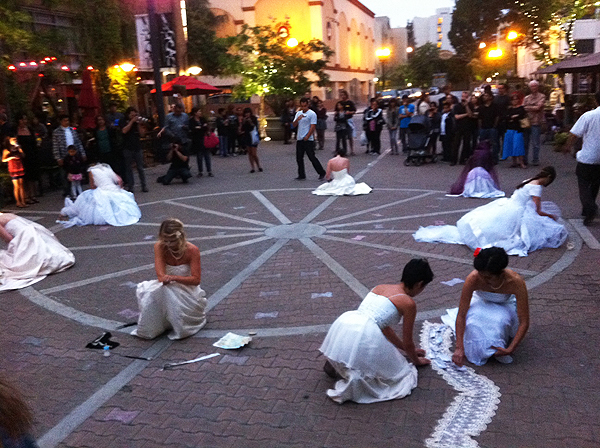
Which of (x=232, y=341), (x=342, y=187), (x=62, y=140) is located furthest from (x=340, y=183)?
(x=232, y=341)

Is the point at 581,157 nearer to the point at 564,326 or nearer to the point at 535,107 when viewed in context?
the point at 564,326

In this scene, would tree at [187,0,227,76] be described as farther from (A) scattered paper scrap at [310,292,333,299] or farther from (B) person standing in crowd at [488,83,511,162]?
(A) scattered paper scrap at [310,292,333,299]

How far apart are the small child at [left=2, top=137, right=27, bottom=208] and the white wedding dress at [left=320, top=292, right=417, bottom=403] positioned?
1015cm

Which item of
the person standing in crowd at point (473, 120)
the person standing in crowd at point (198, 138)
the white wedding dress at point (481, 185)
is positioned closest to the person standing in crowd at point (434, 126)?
the person standing in crowd at point (473, 120)

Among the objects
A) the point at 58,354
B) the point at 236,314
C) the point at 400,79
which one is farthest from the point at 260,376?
the point at 400,79

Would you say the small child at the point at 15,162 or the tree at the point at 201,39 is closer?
the small child at the point at 15,162

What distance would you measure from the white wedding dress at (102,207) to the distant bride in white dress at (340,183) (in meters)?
3.94

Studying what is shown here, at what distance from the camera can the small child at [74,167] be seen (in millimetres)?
12641

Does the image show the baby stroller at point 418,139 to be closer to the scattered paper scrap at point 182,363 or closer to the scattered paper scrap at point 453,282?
the scattered paper scrap at point 453,282

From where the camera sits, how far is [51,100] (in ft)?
59.1

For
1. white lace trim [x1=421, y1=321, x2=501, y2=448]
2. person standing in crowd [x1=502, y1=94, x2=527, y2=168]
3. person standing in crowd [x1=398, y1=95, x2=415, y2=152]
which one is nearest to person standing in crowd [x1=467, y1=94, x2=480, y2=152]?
person standing in crowd [x1=502, y1=94, x2=527, y2=168]

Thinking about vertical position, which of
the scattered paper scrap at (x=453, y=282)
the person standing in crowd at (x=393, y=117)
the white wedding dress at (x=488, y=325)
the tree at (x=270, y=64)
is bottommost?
the scattered paper scrap at (x=453, y=282)

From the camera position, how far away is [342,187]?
1226 cm

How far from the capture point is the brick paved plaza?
160 inches
